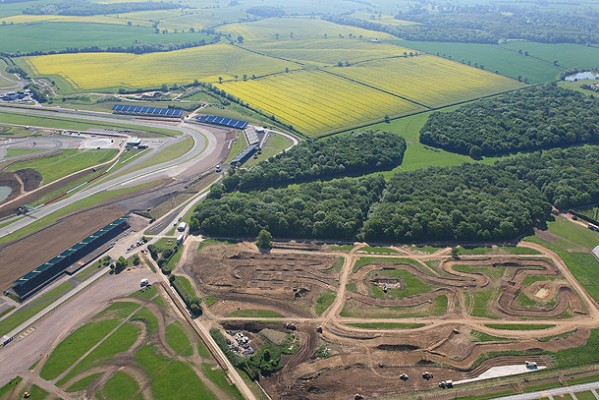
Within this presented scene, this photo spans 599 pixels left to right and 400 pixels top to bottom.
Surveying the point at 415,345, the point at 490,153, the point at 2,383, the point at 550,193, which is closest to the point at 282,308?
the point at 415,345

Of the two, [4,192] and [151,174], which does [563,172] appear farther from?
[4,192]

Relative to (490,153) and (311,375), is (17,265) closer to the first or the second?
(311,375)

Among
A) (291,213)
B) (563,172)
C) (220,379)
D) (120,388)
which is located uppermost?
(291,213)

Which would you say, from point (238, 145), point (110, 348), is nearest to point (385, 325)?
point (110, 348)

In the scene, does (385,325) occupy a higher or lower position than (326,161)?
lower

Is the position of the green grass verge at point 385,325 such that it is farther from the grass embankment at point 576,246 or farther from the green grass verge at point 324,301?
the grass embankment at point 576,246

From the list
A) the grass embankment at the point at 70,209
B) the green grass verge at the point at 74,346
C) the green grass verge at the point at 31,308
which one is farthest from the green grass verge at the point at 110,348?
the grass embankment at the point at 70,209
